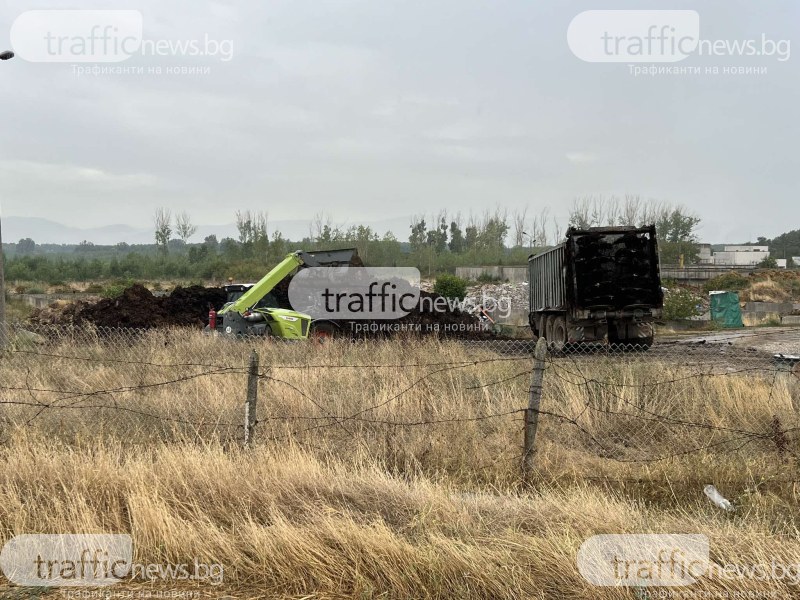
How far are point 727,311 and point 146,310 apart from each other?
23561 mm

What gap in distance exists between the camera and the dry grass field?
378cm

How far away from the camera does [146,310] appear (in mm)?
20859

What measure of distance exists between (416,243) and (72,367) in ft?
124

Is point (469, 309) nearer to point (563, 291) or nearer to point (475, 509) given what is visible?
point (563, 291)

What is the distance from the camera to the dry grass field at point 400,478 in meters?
3.78

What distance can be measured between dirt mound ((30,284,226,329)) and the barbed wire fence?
11.0m

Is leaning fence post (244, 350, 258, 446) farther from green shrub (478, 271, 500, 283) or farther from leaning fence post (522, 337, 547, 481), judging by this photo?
green shrub (478, 271, 500, 283)

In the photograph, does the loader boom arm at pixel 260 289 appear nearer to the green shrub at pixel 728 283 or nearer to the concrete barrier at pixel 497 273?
the concrete barrier at pixel 497 273

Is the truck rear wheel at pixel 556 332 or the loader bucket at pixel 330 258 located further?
the truck rear wheel at pixel 556 332

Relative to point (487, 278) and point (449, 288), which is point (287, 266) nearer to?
point (449, 288)

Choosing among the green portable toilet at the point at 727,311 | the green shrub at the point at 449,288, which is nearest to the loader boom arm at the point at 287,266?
the green shrub at the point at 449,288

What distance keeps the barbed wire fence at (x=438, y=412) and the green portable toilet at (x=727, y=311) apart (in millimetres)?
20865

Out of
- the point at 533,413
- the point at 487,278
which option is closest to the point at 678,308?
the point at 487,278

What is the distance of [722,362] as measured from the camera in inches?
521
